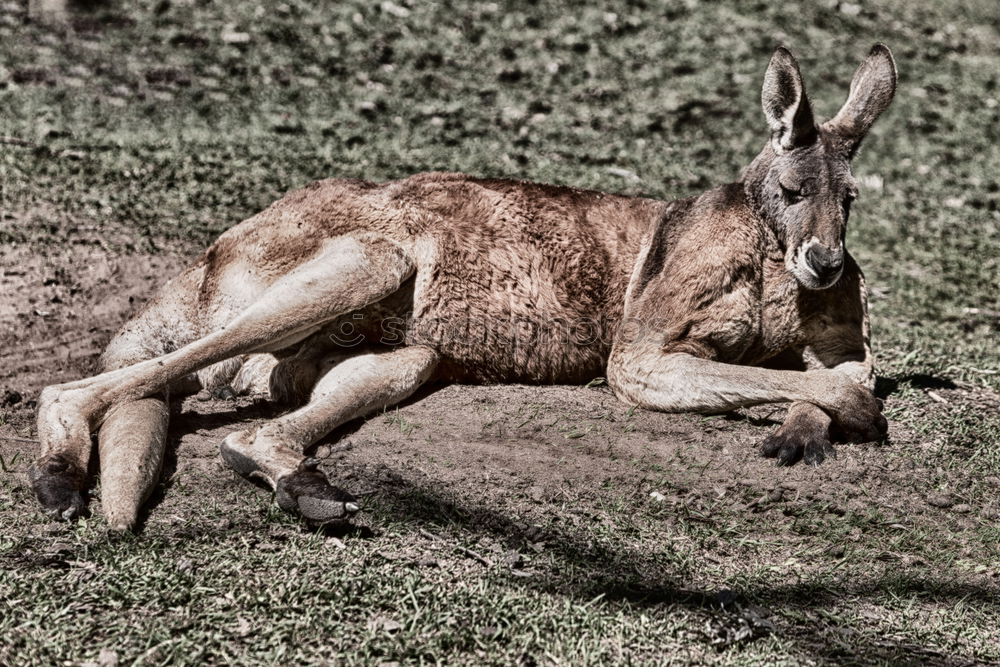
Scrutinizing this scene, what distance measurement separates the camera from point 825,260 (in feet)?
15.5

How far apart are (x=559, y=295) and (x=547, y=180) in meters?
3.57

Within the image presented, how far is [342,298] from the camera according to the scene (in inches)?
183

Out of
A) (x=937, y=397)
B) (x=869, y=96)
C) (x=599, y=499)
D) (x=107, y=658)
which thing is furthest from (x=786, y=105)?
(x=107, y=658)

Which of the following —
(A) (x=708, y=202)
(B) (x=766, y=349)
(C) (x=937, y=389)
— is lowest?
(C) (x=937, y=389)

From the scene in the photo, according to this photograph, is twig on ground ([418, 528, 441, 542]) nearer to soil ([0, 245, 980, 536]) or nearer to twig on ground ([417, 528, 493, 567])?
twig on ground ([417, 528, 493, 567])

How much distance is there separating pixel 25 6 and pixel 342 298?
7242 mm

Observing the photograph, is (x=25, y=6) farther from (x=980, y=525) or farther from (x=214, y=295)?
(x=980, y=525)

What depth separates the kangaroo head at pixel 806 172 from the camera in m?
4.82

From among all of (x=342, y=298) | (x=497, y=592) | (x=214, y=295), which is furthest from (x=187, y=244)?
(x=497, y=592)

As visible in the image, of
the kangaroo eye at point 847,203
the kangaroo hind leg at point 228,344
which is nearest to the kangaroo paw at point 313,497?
the kangaroo hind leg at point 228,344

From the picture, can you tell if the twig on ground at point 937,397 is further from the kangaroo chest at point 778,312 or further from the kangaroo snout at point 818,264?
the kangaroo snout at point 818,264

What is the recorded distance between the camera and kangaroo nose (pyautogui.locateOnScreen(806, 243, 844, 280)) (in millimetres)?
4723

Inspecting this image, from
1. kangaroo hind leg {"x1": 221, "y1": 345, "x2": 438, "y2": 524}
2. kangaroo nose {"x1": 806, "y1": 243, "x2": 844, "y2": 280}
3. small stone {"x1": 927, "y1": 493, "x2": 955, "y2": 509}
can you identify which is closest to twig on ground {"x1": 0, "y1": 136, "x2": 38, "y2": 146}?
kangaroo hind leg {"x1": 221, "y1": 345, "x2": 438, "y2": 524}

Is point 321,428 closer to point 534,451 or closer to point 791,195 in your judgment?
point 534,451
